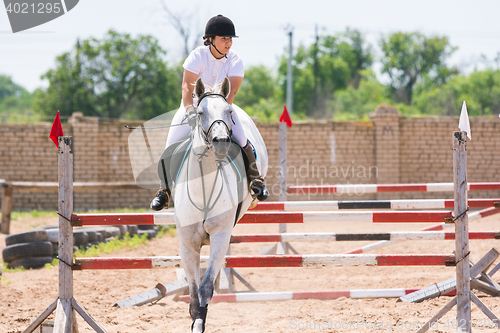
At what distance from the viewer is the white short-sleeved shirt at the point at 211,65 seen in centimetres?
396

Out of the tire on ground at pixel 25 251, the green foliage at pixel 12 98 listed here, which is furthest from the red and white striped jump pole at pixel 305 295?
the green foliage at pixel 12 98

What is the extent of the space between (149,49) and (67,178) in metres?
28.6

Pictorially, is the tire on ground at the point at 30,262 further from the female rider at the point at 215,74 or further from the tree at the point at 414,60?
the tree at the point at 414,60

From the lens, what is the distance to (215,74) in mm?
4043

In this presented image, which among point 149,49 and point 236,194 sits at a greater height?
point 149,49

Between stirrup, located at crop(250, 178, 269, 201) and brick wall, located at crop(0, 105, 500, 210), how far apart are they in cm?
1015

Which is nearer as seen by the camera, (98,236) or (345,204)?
(345,204)

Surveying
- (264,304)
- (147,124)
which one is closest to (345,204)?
(264,304)

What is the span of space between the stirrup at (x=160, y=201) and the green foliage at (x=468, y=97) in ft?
113

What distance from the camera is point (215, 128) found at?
118 inches

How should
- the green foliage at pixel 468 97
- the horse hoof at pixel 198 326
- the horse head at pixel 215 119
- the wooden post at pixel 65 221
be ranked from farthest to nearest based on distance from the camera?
the green foliage at pixel 468 97, the wooden post at pixel 65 221, the horse hoof at pixel 198 326, the horse head at pixel 215 119

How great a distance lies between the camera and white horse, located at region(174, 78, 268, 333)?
3301 millimetres

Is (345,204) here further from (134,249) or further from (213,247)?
(134,249)

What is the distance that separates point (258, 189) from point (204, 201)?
537 millimetres
